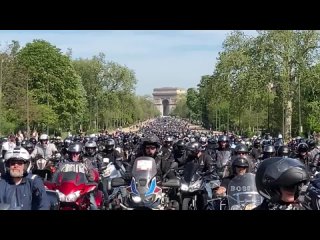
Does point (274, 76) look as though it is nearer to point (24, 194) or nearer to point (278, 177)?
point (24, 194)

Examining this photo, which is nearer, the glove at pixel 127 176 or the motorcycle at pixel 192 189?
the glove at pixel 127 176

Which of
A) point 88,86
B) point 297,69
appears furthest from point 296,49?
point 88,86

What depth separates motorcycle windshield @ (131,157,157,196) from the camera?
9.04 metres

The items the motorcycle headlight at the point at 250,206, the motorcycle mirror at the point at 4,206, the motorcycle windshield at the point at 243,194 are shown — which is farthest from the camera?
the motorcycle windshield at the point at 243,194

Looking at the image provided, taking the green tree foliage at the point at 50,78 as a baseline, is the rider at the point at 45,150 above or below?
below

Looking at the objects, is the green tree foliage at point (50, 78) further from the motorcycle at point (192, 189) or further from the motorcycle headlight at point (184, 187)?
the motorcycle headlight at point (184, 187)

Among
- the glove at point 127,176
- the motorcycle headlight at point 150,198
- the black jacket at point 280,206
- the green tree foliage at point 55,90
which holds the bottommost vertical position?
the motorcycle headlight at point 150,198

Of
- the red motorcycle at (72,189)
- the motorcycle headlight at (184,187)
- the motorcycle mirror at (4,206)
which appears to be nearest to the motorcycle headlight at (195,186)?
the motorcycle headlight at (184,187)

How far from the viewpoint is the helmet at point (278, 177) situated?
4.16m

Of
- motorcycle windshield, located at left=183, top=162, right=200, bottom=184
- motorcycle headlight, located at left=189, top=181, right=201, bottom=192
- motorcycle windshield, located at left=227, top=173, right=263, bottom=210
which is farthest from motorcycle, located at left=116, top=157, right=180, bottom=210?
motorcycle windshield, located at left=183, top=162, right=200, bottom=184

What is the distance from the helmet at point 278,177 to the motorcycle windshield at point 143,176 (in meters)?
4.78

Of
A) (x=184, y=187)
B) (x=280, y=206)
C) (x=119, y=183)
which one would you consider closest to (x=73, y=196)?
(x=119, y=183)

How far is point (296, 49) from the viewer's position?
56188 millimetres

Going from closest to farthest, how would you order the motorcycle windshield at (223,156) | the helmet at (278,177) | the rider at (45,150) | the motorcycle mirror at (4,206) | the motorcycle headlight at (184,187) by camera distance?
the helmet at (278,177) → the motorcycle mirror at (4,206) → the motorcycle headlight at (184,187) → the motorcycle windshield at (223,156) → the rider at (45,150)
